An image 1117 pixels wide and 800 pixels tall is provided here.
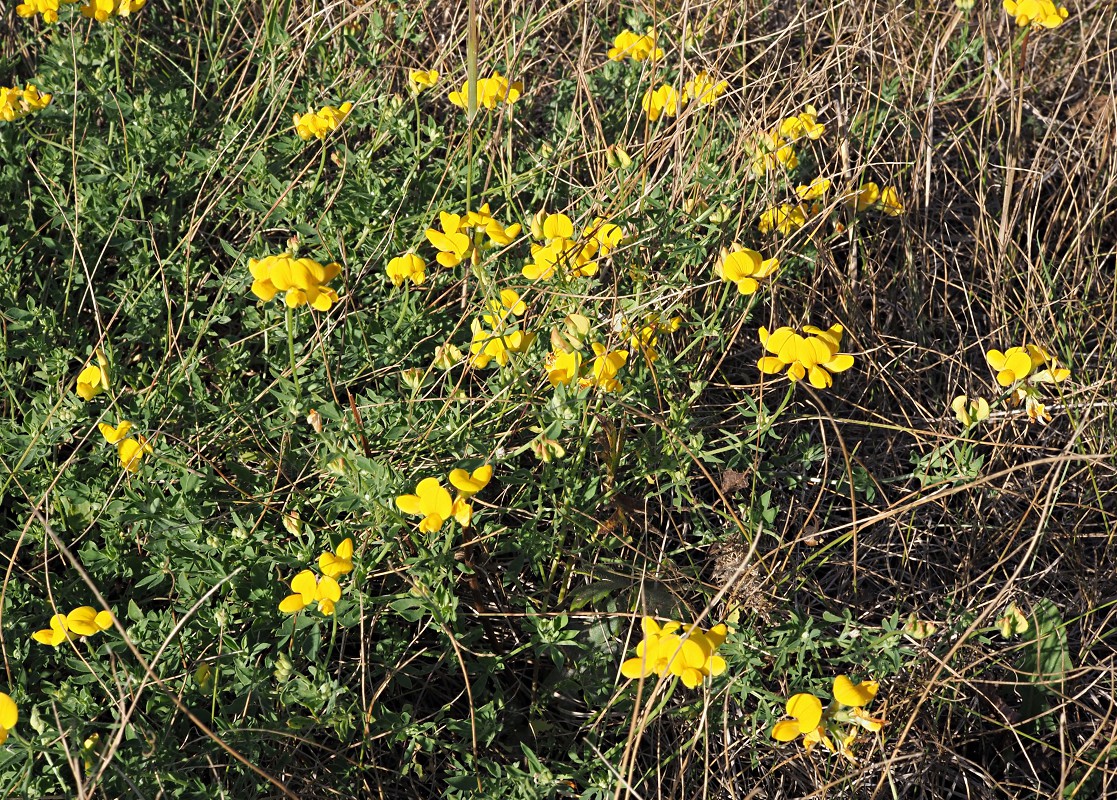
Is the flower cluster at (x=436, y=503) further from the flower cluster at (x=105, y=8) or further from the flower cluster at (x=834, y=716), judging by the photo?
the flower cluster at (x=105, y=8)

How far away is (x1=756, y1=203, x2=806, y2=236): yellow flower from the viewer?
2.62m

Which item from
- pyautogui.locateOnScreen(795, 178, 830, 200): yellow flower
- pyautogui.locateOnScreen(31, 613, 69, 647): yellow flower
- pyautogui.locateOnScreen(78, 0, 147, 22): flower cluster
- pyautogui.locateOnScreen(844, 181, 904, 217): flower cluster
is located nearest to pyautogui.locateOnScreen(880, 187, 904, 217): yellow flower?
pyautogui.locateOnScreen(844, 181, 904, 217): flower cluster

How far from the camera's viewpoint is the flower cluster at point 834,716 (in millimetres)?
1779

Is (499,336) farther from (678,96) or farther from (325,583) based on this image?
(678,96)

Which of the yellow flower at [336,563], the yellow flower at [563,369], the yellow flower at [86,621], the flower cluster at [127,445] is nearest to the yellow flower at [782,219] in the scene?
the yellow flower at [563,369]

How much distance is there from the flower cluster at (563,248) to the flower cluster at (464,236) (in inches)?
4.3

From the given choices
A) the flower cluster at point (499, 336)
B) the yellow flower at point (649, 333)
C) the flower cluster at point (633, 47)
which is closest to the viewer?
the flower cluster at point (499, 336)

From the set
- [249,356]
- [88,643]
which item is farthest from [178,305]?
[88,643]

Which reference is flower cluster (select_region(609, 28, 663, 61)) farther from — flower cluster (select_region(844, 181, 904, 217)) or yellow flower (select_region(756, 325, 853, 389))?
yellow flower (select_region(756, 325, 853, 389))

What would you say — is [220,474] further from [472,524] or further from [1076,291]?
[1076,291]

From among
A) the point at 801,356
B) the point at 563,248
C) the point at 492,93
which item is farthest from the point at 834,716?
the point at 492,93

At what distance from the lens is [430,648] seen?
221 centimetres

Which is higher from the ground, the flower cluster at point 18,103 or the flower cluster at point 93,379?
the flower cluster at point 18,103

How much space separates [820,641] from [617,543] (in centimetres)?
52
